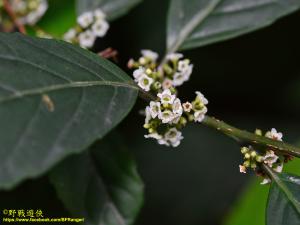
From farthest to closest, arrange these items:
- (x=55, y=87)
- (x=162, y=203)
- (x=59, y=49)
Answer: (x=162, y=203) < (x=59, y=49) < (x=55, y=87)

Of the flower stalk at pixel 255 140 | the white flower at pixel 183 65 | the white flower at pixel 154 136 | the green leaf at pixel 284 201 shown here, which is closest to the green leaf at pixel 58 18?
the white flower at pixel 183 65

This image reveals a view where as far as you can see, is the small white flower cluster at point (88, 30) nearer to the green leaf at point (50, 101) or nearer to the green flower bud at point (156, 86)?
the green flower bud at point (156, 86)

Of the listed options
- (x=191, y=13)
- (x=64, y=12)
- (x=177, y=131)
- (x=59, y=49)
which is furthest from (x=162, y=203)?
(x=59, y=49)

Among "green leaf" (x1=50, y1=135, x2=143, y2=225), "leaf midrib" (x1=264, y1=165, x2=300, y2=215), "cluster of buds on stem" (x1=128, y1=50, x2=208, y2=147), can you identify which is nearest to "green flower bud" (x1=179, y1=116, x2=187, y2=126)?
"cluster of buds on stem" (x1=128, y1=50, x2=208, y2=147)

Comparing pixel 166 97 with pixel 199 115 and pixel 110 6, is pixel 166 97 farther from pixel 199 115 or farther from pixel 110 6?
pixel 110 6

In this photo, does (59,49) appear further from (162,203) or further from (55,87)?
(162,203)

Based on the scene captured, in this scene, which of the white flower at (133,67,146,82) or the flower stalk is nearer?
the flower stalk

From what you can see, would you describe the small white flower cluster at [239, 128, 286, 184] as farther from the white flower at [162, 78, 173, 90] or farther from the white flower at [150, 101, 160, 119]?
the white flower at [162, 78, 173, 90]
